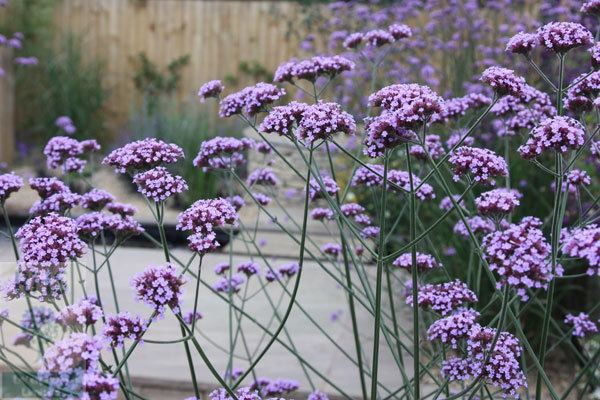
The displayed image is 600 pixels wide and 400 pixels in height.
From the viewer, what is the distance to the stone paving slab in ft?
12.7

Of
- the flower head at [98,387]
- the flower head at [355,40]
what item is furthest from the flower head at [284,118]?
the flower head at [355,40]

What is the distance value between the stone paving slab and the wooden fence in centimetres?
508

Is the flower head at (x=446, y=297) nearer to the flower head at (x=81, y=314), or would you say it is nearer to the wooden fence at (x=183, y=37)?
the flower head at (x=81, y=314)

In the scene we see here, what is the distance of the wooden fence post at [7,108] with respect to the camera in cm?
Result: 953

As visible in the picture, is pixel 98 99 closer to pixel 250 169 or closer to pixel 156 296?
pixel 250 169

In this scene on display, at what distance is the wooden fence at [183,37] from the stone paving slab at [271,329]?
5.08 meters

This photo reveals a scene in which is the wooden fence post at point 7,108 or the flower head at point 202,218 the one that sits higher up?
the wooden fence post at point 7,108

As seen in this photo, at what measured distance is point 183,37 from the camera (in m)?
10.7

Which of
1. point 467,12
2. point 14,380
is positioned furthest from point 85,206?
point 467,12

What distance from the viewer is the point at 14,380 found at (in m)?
2.08

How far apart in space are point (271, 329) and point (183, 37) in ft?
22.3

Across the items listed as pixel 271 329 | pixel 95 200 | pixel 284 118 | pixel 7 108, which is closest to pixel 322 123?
pixel 284 118

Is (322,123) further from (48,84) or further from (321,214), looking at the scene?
(48,84)

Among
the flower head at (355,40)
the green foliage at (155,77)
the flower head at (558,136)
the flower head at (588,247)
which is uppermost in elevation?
the green foliage at (155,77)
